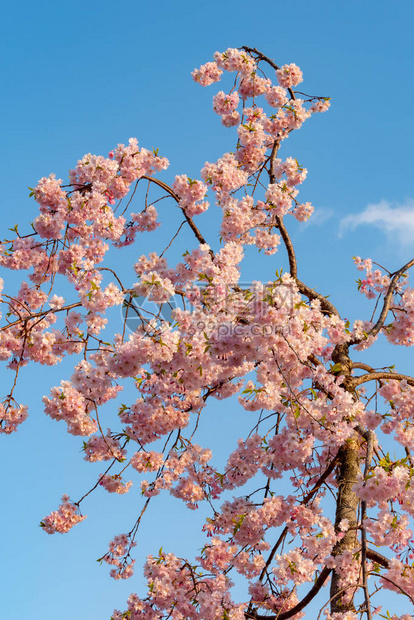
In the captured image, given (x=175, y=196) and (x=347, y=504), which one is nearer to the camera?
(x=347, y=504)

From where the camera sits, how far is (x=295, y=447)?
6742 mm

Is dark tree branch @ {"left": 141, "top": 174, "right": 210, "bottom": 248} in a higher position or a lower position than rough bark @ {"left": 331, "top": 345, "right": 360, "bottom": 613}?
higher

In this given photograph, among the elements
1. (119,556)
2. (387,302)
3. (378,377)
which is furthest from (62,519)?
(387,302)

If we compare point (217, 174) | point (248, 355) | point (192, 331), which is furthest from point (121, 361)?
point (217, 174)

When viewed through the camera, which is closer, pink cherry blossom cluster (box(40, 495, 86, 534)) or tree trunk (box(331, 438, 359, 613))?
tree trunk (box(331, 438, 359, 613))

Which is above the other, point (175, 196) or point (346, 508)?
point (175, 196)

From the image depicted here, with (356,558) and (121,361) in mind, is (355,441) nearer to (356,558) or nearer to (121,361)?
(356,558)

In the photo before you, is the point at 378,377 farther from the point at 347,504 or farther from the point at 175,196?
the point at 175,196

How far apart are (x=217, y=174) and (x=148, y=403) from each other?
288 cm

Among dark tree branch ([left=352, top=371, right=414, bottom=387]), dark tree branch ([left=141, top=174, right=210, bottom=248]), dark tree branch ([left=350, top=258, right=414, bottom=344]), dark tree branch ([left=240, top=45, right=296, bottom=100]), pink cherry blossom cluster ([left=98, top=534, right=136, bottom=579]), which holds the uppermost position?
dark tree branch ([left=240, top=45, right=296, bottom=100])

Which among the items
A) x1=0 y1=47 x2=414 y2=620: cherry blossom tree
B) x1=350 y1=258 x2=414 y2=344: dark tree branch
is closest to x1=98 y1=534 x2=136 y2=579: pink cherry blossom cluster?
x1=0 y1=47 x2=414 y2=620: cherry blossom tree

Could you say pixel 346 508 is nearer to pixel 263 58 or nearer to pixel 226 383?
pixel 226 383

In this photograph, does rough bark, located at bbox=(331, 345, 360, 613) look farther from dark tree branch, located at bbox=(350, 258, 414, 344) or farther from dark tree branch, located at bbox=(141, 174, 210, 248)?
dark tree branch, located at bbox=(141, 174, 210, 248)

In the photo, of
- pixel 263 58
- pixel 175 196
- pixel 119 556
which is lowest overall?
pixel 119 556
